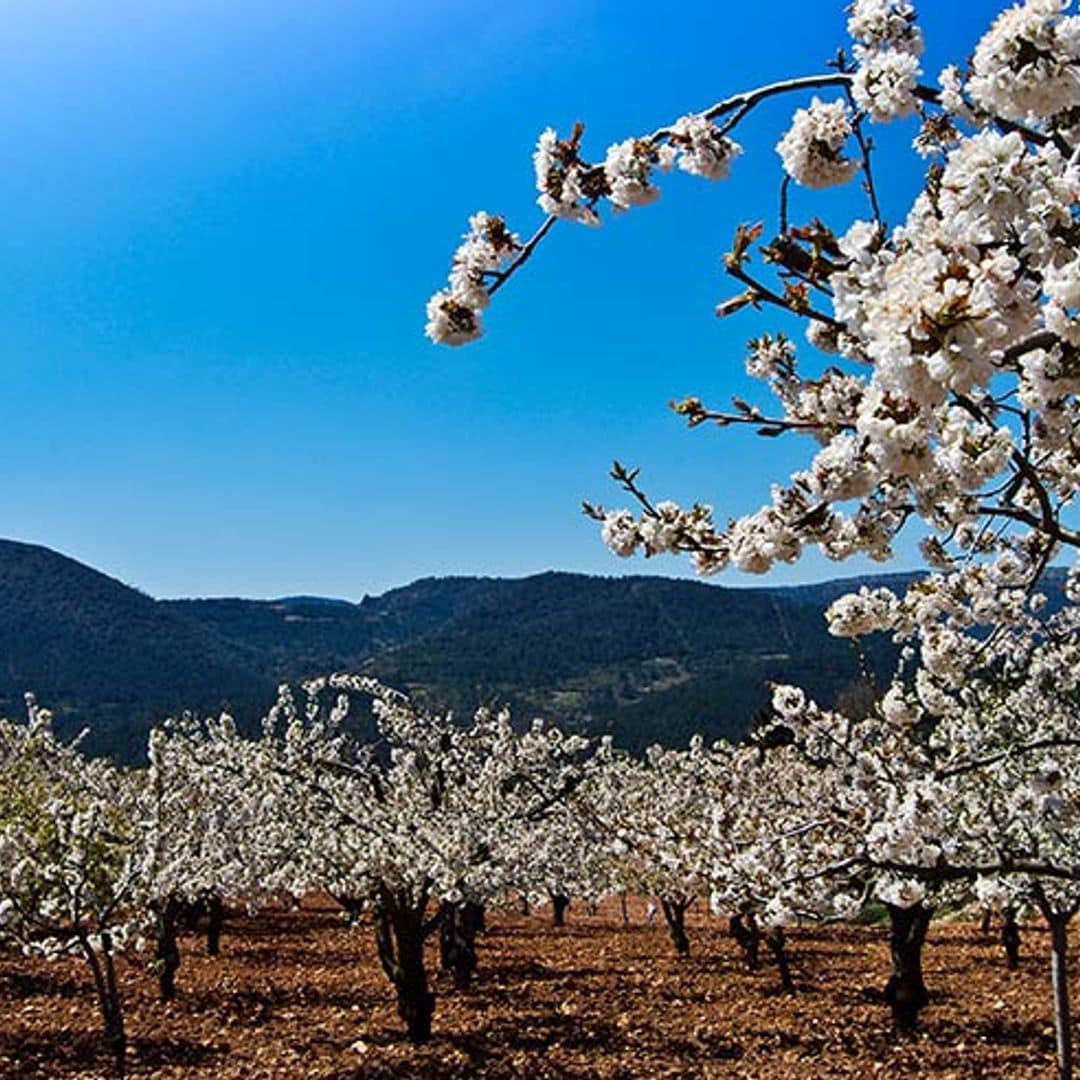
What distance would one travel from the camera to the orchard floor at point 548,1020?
12500 millimetres

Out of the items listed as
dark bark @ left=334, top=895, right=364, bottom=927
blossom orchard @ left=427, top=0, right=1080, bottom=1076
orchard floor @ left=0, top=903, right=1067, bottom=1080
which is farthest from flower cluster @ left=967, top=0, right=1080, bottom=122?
dark bark @ left=334, top=895, right=364, bottom=927

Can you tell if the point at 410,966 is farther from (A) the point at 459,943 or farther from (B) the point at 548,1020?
(A) the point at 459,943

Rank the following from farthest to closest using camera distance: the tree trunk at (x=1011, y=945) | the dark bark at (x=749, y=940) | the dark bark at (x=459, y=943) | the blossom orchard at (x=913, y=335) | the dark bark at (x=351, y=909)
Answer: the dark bark at (x=749, y=940), the tree trunk at (x=1011, y=945), the dark bark at (x=459, y=943), the dark bark at (x=351, y=909), the blossom orchard at (x=913, y=335)

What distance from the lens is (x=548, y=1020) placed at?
1528 cm

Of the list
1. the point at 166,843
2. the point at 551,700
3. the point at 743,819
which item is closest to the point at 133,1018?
the point at 166,843

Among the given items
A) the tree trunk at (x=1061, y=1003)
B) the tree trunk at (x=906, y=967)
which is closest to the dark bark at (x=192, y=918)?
the tree trunk at (x=906, y=967)

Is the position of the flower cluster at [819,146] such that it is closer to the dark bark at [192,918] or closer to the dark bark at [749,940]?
the dark bark at [749,940]

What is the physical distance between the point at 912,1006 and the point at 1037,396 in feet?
45.7

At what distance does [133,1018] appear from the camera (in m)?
15.1

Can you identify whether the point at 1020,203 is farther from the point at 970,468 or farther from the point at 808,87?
the point at 808,87

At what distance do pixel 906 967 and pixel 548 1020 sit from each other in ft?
16.6

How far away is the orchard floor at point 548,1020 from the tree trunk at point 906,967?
26cm

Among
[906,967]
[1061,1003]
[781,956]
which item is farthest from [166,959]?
[1061,1003]

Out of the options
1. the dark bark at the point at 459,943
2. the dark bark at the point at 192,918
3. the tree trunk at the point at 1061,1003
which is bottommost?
the dark bark at the point at 192,918
